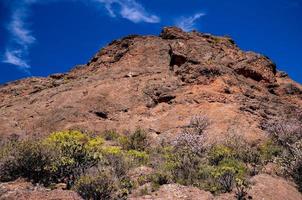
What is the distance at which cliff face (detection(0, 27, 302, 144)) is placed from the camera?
26.1m

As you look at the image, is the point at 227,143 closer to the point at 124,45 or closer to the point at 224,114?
the point at 224,114

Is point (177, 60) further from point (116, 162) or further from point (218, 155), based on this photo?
point (116, 162)

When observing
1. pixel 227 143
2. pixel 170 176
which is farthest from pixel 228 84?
pixel 170 176

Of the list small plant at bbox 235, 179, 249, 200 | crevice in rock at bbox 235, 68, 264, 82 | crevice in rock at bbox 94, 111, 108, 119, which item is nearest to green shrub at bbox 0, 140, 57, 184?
small plant at bbox 235, 179, 249, 200

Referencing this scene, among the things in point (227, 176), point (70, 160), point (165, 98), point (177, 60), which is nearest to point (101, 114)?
point (165, 98)

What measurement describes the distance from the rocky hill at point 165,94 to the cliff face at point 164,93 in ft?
0.19

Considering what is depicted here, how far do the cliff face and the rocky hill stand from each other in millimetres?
58

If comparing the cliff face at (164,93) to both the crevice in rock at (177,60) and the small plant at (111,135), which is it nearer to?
the crevice in rock at (177,60)

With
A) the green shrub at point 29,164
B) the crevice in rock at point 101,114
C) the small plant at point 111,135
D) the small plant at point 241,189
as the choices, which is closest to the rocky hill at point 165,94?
the crevice in rock at point 101,114

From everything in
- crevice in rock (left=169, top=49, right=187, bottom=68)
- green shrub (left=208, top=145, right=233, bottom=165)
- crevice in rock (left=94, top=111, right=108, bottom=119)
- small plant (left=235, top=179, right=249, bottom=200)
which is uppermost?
crevice in rock (left=169, top=49, right=187, bottom=68)

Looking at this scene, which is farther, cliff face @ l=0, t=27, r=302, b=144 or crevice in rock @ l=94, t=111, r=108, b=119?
crevice in rock @ l=94, t=111, r=108, b=119

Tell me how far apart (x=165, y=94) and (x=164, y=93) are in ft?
0.56

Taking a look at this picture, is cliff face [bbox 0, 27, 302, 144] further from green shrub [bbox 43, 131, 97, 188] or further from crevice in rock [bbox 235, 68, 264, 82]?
green shrub [bbox 43, 131, 97, 188]

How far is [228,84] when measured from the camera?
28.4 metres
